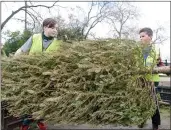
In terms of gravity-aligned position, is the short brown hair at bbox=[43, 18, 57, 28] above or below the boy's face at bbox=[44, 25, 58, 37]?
above

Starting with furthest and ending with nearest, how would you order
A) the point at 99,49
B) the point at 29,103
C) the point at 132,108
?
the point at 29,103, the point at 99,49, the point at 132,108

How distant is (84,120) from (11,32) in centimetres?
1072

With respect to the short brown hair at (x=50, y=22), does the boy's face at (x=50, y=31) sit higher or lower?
lower

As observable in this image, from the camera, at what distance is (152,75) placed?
293 centimetres

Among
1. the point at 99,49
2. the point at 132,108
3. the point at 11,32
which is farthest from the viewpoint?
the point at 11,32

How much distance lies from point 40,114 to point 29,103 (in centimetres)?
25

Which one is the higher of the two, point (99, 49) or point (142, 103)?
point (99, 49)

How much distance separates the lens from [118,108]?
2.79m

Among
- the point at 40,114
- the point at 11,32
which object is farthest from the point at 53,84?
the point at 11,32

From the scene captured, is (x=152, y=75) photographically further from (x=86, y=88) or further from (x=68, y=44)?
(x=68, y=44)

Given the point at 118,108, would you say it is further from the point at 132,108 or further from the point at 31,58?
the point at 31,58

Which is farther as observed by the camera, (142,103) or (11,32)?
(11,32)

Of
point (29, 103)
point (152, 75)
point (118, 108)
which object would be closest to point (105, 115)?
point (118, 108)

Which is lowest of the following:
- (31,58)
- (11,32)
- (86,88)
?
(86,88)
